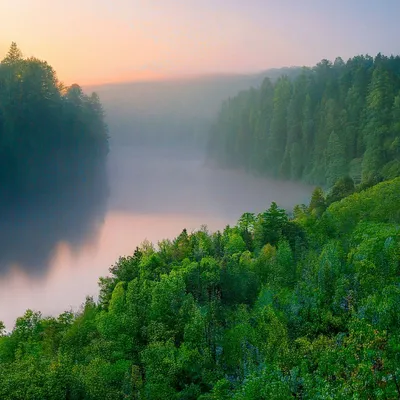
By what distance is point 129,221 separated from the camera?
6000cm

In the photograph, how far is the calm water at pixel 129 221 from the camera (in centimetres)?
3619

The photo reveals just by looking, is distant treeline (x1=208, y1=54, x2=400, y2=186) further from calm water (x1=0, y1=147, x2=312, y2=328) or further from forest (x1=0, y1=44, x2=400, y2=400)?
forest (x1=0, y1=44, x2=400, y2=400)

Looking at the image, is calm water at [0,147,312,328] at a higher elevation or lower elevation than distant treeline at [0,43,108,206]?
lower

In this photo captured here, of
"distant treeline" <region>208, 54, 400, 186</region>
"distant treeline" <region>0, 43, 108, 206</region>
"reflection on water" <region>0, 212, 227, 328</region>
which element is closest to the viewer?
"reflection on water" <region>0, 212, 227, 328</region>

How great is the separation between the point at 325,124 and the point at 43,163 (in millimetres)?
49587

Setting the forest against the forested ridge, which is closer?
the forested ridge

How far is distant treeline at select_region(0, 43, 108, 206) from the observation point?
3282 inches

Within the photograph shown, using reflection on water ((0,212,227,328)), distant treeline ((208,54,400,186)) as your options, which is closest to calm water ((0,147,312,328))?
reflection on water ((0,212,227,328))

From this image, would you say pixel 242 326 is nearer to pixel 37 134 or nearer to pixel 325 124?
pixel 325 124

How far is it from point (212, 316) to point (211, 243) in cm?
1154

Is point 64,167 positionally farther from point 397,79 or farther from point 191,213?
point 397,79

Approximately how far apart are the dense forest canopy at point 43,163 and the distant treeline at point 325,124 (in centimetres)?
3282

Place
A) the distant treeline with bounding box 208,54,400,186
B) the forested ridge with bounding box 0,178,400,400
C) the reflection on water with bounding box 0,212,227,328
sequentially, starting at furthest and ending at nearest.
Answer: the distant treeline with bounding box 208,54,400,186, the reflection on water with bounding box 0,212,227,328, the forested ridge with bounding box 0,178,400,400

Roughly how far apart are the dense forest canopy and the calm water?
1.03 m
